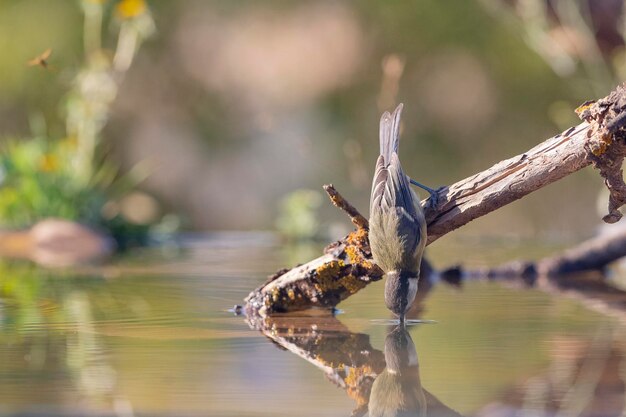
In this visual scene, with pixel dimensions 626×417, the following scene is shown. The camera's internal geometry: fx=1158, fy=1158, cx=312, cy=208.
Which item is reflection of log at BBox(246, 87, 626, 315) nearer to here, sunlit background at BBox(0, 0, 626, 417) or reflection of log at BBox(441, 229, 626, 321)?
reflection of log at BBox(441, 229, 626, 321)

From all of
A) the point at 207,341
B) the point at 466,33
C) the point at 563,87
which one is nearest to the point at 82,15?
the point at 466,33

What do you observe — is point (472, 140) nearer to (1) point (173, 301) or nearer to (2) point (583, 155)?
(1) point (173, 301)

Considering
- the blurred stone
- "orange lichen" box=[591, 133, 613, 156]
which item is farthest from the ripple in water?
the blurred stone

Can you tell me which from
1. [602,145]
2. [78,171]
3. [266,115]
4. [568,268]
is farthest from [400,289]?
[266,115]

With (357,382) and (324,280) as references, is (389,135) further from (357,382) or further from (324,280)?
(357,382)

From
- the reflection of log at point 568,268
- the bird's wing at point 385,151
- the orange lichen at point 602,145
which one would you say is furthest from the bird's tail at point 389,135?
the reflection of log at point 568,268
